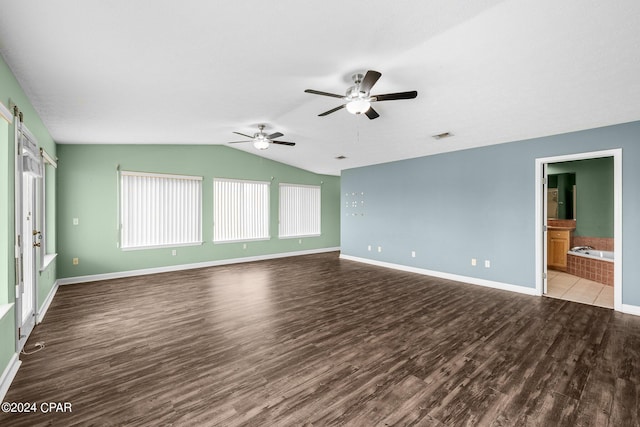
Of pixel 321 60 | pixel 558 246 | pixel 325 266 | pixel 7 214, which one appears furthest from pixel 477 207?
pixel 7 214

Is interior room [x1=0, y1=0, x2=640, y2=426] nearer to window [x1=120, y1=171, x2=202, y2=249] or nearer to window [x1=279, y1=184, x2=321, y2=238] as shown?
window [x1=120, y1=171, x2=202, y2=249]

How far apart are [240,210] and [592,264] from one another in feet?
24.0

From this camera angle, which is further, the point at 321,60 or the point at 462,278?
the point at 462,278

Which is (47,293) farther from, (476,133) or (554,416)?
(476,133)

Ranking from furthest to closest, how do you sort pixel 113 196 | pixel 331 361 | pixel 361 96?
pixel 113 196, pixel 361 96, pixel 331 361

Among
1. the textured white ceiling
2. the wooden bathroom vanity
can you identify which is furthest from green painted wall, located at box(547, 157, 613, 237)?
the textured white ceiling

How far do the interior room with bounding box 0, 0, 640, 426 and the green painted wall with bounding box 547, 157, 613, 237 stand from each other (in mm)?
46

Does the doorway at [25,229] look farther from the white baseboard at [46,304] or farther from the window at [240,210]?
the window at [240,210]

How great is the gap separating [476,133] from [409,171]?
1792 millimetres

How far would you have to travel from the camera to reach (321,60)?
8.47 feet

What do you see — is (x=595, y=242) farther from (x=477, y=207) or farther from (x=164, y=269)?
(x=164, y=269)

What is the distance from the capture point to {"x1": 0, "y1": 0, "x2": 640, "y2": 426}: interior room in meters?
1.93

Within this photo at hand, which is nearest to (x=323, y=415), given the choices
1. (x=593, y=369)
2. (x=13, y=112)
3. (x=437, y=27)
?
(x=593, y=369)

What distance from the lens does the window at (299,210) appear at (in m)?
7.98
